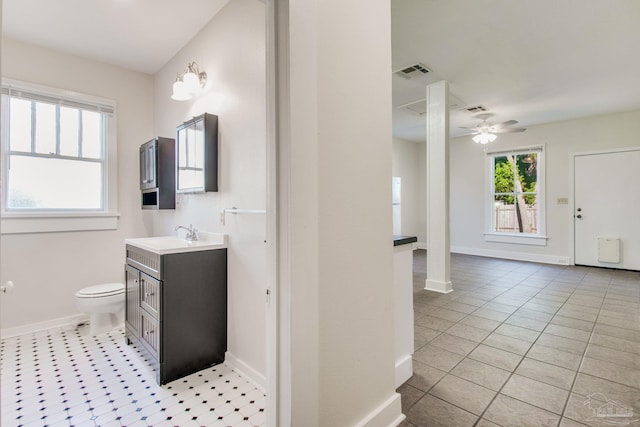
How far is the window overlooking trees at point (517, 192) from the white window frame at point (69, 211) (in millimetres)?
6573

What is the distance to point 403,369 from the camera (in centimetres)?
207

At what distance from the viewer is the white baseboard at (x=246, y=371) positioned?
2.15m

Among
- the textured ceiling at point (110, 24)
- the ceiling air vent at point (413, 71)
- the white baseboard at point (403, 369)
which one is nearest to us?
the white baseboard at point (403, 369)

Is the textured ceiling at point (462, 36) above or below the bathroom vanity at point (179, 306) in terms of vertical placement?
above

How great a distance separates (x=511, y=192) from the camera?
6.45 metres

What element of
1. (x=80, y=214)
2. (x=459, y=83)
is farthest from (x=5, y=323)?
(x=459, y=83)

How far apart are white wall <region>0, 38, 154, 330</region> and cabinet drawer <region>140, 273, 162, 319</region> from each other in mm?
1311

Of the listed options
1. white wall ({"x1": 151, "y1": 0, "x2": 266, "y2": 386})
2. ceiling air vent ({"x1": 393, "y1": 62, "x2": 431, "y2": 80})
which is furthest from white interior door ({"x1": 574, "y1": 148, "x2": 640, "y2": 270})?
white wall ({"x1": 151, "y1": 0, "x2": 266, "y2": 386})

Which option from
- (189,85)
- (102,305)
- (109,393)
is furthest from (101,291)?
(189,85)

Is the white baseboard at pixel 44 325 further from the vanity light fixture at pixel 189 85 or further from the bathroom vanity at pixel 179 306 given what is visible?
the vanity light fixture at pixel 189 85

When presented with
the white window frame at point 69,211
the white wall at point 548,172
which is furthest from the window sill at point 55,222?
the white wall at point 548,172

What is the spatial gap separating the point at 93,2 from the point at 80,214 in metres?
1.95

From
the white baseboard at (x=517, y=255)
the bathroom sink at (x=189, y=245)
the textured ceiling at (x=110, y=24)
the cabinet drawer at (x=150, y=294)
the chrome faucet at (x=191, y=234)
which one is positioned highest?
the textured ceiling at (x=110, y=24)

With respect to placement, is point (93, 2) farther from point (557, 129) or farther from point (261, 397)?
point (557, 129)
